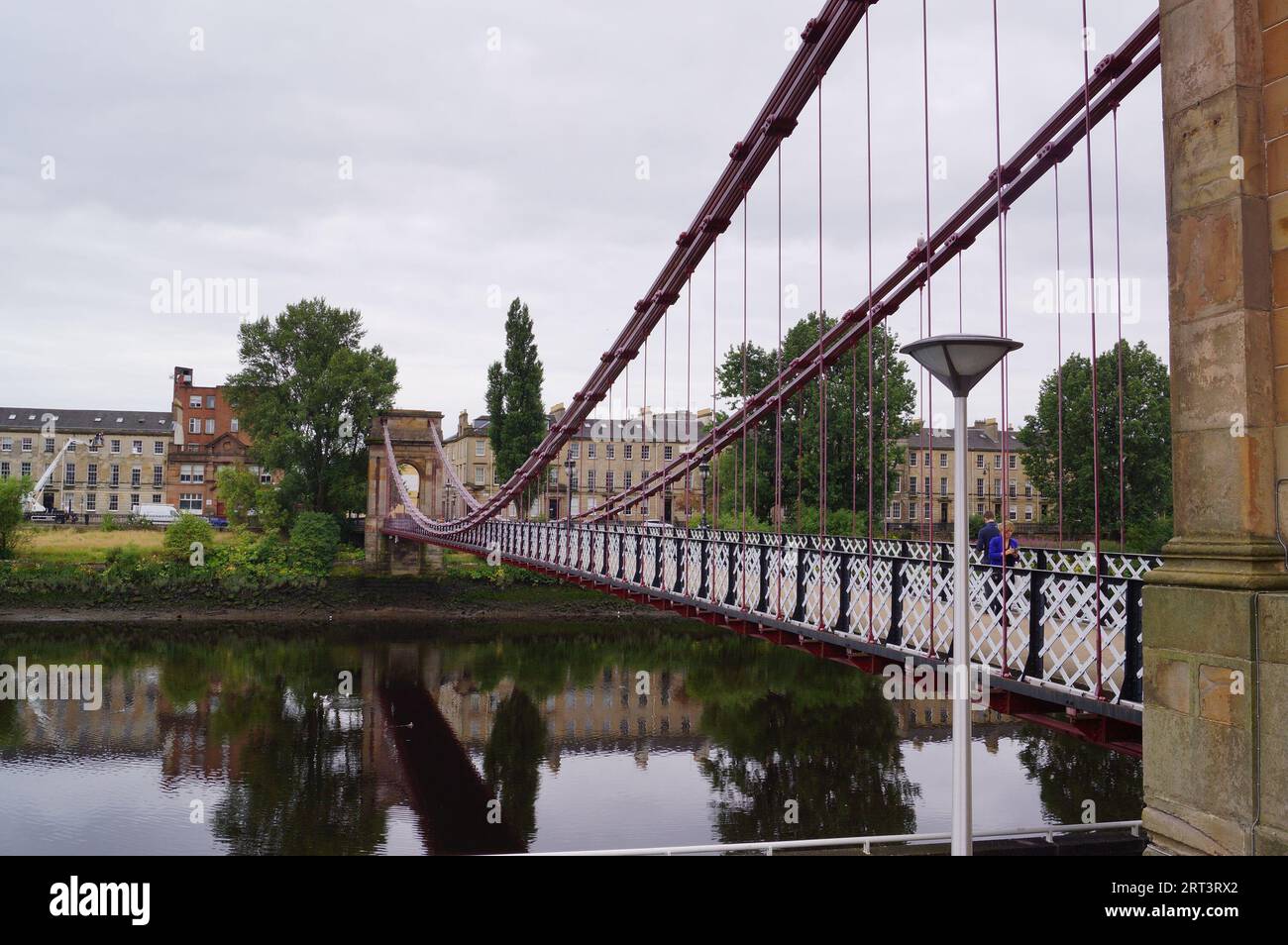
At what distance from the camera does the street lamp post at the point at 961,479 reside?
5062 millimetres

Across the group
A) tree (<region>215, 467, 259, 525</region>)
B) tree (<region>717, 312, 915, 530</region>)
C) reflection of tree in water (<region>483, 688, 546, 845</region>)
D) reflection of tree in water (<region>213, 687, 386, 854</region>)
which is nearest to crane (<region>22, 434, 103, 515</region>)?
tree (<region>215, 467, 259, 525</region>)

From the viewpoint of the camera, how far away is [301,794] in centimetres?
1683

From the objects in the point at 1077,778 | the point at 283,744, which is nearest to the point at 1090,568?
the point at 1077,778

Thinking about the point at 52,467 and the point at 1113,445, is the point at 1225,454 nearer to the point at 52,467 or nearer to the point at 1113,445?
the point at 1113,445

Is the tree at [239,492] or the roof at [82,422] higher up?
the roof at [82,422]

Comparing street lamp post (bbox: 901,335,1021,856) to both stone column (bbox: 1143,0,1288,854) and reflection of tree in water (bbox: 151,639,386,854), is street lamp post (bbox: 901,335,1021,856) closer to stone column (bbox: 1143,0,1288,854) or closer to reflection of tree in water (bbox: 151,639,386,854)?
stone column (bbox: 1143,0,1288,854)

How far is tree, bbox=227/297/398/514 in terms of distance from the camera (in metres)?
43.0

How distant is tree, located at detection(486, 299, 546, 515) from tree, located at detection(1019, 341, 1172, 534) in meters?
21.1

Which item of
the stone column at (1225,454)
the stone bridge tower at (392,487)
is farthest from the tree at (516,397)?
the stone column at (1225,454)

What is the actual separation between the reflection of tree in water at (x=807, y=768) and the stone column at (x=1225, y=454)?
992 cm

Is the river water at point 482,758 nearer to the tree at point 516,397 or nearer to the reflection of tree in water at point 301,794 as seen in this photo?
the reflection of tree in water at point 301,794
